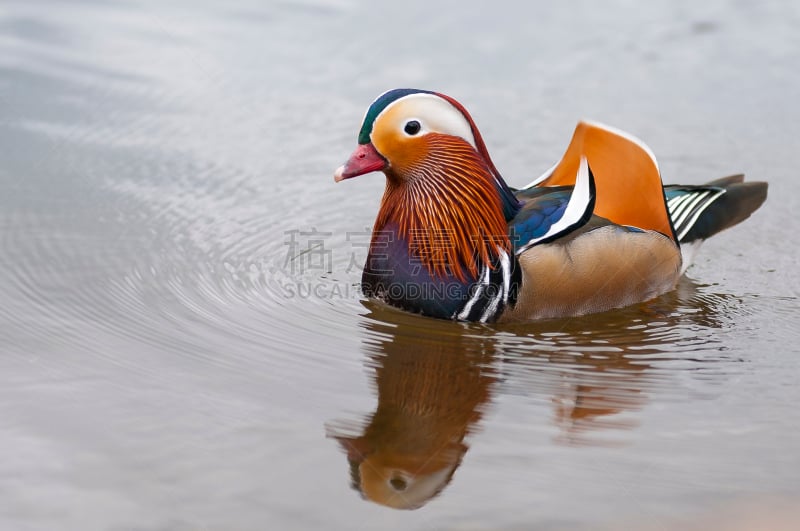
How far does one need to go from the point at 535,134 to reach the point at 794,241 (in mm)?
2550

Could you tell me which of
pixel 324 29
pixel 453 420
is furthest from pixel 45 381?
pixel 324 29

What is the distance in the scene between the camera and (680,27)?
1179 cm

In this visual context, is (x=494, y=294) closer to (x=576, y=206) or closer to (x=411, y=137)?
(x=576, y=206)

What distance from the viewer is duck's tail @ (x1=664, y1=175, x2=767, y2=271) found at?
7.29 m

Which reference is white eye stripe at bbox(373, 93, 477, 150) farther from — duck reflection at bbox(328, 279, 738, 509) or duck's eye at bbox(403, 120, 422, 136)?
duck reflection at bbox(328, 279, 738, 509)

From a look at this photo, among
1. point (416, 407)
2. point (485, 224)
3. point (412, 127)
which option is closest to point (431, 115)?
point (412, 127)

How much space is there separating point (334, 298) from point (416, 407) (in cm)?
164

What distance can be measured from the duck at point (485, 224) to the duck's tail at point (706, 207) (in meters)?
0.55

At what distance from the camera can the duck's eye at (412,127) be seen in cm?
615

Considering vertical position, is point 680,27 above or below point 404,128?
above

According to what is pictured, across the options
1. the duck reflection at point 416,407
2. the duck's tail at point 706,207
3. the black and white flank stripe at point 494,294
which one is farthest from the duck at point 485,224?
the duck's tail at point 706,207

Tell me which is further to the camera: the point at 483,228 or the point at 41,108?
the point at 41,108

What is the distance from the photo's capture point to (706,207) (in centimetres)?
738

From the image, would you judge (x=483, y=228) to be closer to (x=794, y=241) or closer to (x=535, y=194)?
(x=535, y=194)
